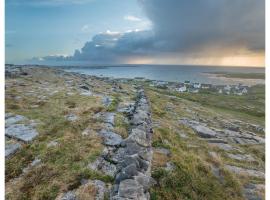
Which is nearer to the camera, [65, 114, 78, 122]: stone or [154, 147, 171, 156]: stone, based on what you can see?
[154, 147, 171, 156]: stone

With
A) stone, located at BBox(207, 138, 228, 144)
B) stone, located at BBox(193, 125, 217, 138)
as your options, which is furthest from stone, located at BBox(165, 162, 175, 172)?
stone, located at BBox(193, 125, 217, 138)

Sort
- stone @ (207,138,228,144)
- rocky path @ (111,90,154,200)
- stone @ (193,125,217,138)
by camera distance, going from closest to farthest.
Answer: rocky path @ (111,90,154,200)
stone @ (207,138,228,144)
stone @ (193,125,217,138)

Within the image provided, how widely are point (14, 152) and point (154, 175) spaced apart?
8.52m

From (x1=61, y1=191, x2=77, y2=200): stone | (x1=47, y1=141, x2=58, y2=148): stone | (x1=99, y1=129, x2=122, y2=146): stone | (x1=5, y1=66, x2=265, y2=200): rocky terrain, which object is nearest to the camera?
(x1=61, y1=191, x2=77, y2=200): stone

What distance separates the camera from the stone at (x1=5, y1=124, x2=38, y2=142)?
50.8 ft

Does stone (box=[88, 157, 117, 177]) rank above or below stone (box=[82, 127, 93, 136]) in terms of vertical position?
below

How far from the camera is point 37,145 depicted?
14320 millimetres

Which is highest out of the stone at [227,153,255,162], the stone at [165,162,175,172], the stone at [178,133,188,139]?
the stone at [165,162,175,172]

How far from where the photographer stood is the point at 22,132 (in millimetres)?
16422

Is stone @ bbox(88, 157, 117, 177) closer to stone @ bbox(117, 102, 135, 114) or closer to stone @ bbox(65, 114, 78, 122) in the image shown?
stone @ bbox(65, 114, 78, 122)

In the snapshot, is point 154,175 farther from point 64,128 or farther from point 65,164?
point 64,128

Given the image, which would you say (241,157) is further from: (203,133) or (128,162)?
(128,162)

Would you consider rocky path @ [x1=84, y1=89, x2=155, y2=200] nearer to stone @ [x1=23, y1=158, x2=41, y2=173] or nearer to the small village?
stone @ [x1=23, y1=158, x2=41, y2=173]

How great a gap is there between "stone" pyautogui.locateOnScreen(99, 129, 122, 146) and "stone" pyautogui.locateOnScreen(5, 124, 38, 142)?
484cm
